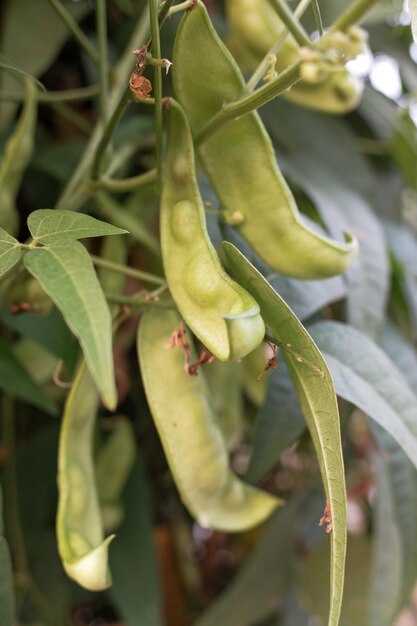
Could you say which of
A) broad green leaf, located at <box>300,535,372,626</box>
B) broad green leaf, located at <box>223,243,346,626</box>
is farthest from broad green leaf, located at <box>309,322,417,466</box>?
broad green leaf, located at <box>300,535,372,626</box>

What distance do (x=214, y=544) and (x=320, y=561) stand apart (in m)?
0.17

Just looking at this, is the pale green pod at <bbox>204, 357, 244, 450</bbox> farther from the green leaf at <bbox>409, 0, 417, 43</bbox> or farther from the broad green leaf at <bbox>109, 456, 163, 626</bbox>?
the green leaf at <bbox>409, 0, 417, 43</bbox>

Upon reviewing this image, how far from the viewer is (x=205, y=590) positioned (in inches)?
30.5

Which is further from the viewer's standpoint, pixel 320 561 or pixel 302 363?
pixel 320 561

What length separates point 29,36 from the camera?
0.57m

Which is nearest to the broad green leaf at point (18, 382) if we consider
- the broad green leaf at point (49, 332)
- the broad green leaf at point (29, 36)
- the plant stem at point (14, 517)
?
the broad green leaf at point (49, 332)

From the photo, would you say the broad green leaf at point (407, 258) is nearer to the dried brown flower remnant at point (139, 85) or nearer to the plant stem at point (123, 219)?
the plant stem at point (123, 219)

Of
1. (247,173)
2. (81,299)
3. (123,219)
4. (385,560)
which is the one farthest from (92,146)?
(385,560)

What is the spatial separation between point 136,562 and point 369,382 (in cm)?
31

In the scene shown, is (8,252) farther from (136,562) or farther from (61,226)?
(136,562)

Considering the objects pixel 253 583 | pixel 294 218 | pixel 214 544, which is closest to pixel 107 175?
pixel 294 218

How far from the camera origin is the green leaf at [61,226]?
277mm

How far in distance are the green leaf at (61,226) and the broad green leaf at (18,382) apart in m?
0.17

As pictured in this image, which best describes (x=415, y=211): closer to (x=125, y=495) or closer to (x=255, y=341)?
(x=125, y=495)
